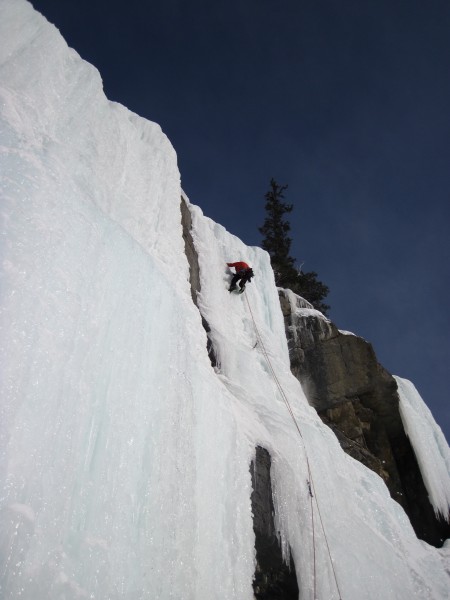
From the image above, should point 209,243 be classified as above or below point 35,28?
above

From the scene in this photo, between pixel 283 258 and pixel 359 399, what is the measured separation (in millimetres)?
9012

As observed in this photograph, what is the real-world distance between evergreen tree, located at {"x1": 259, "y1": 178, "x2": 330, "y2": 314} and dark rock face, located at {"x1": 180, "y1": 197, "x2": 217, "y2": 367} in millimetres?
8841

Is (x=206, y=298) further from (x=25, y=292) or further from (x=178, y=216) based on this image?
(x=25, y=292)

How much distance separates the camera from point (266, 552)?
4.08m

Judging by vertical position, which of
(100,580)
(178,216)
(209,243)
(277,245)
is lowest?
(100,580)

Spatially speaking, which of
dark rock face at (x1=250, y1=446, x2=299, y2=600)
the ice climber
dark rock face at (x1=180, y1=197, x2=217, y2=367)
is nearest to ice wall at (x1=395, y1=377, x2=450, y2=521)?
the ice climber

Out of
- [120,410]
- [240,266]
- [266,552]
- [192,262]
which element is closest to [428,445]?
[240,266]

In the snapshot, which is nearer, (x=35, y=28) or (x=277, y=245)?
(x=35, y=28)

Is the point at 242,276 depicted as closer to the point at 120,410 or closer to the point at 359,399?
the point at 359,399

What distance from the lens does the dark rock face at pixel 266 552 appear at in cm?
384

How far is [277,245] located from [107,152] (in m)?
14.0

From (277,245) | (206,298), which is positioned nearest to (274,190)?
(277,245)

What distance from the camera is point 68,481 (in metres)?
2.39

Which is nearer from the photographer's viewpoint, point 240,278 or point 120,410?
point 120,410
